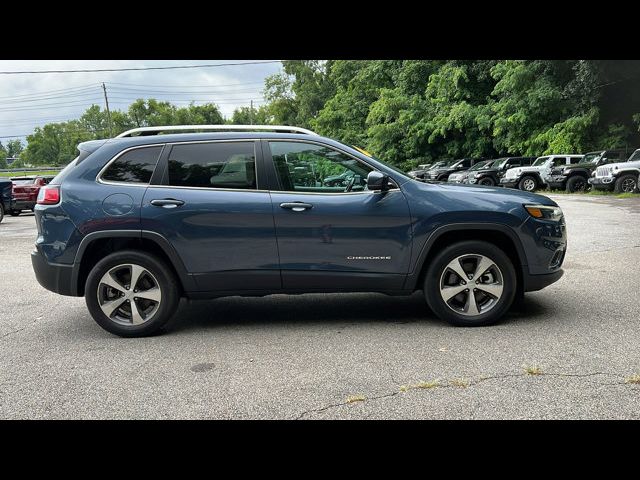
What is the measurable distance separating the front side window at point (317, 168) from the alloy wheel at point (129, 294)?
156 centimetres

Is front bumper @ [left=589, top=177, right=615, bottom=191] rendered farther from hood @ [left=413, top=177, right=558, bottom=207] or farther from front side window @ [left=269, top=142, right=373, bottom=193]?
front side window @ [left=269, top=142, right=373, bottom=193]

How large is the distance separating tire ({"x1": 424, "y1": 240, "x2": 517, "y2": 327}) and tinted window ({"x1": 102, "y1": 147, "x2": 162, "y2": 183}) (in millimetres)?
2716

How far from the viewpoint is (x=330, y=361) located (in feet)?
13.3

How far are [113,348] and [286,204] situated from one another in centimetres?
193

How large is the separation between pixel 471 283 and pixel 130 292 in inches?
121

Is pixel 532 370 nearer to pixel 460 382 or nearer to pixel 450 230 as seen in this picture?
pixel 460 382

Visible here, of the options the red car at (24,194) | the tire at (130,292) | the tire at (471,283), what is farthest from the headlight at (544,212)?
the red car at (24,194)

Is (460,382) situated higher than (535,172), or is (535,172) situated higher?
(460,382)

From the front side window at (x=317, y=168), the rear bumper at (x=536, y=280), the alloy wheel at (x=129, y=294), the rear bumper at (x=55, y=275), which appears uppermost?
the front side window at (x=317, y=168)

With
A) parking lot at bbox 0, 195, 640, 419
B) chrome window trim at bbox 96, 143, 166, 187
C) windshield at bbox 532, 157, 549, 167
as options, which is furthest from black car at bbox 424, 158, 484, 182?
chrome window trim at bbox 96, 143, 166, 187

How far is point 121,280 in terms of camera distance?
188 inches

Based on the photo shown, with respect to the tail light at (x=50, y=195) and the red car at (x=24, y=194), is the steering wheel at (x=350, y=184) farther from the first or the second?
the red car at (x=24, y=194)

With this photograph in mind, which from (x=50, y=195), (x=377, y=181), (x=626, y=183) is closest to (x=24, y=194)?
(x=50, y=195)

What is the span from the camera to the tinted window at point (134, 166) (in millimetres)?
4809
